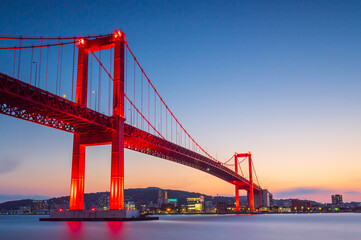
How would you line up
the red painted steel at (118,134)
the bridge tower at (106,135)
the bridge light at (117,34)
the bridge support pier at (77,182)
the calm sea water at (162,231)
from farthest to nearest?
the bridge light at (117,34) → the bridge support pier at (77,182) → the bridge tower at (106,135) → the red painted steel at (118,134) → the calm sea water at (162,231)

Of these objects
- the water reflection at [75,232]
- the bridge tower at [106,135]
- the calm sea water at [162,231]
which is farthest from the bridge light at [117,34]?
the water reflection at [75,232]

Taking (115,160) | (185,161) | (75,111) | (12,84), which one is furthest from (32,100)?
(185,161)

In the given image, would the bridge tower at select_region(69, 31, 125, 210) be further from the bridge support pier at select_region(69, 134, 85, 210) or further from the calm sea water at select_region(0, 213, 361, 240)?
the calm sea water at select_region(0, 213, 361, 240)

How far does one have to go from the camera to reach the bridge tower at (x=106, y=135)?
35.7 m

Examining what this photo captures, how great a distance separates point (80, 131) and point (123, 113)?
4.25m

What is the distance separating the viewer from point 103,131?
37625mm

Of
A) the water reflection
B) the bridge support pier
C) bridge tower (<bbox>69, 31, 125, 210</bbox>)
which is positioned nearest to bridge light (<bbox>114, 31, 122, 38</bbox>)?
bridge tower (<bbox>69, 31, 125, 210</bbox>)

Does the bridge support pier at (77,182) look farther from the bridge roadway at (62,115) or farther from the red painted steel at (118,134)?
the red painted steel at (118,134)

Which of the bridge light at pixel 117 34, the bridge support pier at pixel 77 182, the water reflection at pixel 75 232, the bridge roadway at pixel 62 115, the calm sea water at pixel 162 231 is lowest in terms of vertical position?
the calm sea water at pixel 162 231

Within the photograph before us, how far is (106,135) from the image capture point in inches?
1479

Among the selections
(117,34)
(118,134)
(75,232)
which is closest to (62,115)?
(118,134)

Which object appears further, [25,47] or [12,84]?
[25,47]

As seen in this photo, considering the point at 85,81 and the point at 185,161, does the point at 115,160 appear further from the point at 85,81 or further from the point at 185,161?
the point at 185,161

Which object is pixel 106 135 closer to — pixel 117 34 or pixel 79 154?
pixel 79 154
